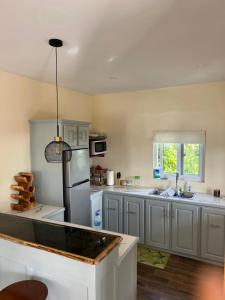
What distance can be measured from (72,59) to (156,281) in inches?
112

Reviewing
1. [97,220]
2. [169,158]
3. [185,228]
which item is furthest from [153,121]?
[97,220]

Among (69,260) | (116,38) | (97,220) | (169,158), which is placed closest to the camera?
(69,260)

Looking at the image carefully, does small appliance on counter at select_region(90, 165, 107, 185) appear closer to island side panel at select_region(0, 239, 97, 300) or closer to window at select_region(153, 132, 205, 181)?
window at select_region(153, 132, 205, 181)

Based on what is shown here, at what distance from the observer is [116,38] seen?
192 centimetres

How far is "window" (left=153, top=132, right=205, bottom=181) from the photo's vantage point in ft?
12.0

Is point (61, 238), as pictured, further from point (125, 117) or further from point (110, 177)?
point (125, 117)

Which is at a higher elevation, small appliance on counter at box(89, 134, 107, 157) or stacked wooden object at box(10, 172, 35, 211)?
small appliance on counter at box(89, 134, 107, 157)

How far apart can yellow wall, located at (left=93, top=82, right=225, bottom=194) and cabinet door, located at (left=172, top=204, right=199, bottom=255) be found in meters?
0.57

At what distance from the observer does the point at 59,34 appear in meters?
1.83

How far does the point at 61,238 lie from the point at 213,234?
2.31m

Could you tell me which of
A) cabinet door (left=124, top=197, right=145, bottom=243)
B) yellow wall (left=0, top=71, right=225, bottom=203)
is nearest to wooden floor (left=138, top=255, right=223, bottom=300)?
cabinet door (left=124, top=197, right=145, bottom=243)

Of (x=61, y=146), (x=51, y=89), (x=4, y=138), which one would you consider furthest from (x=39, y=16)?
(x=51, y=89)

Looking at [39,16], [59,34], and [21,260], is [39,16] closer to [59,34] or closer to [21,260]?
[59,34]

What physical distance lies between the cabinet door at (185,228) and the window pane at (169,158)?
78cm
